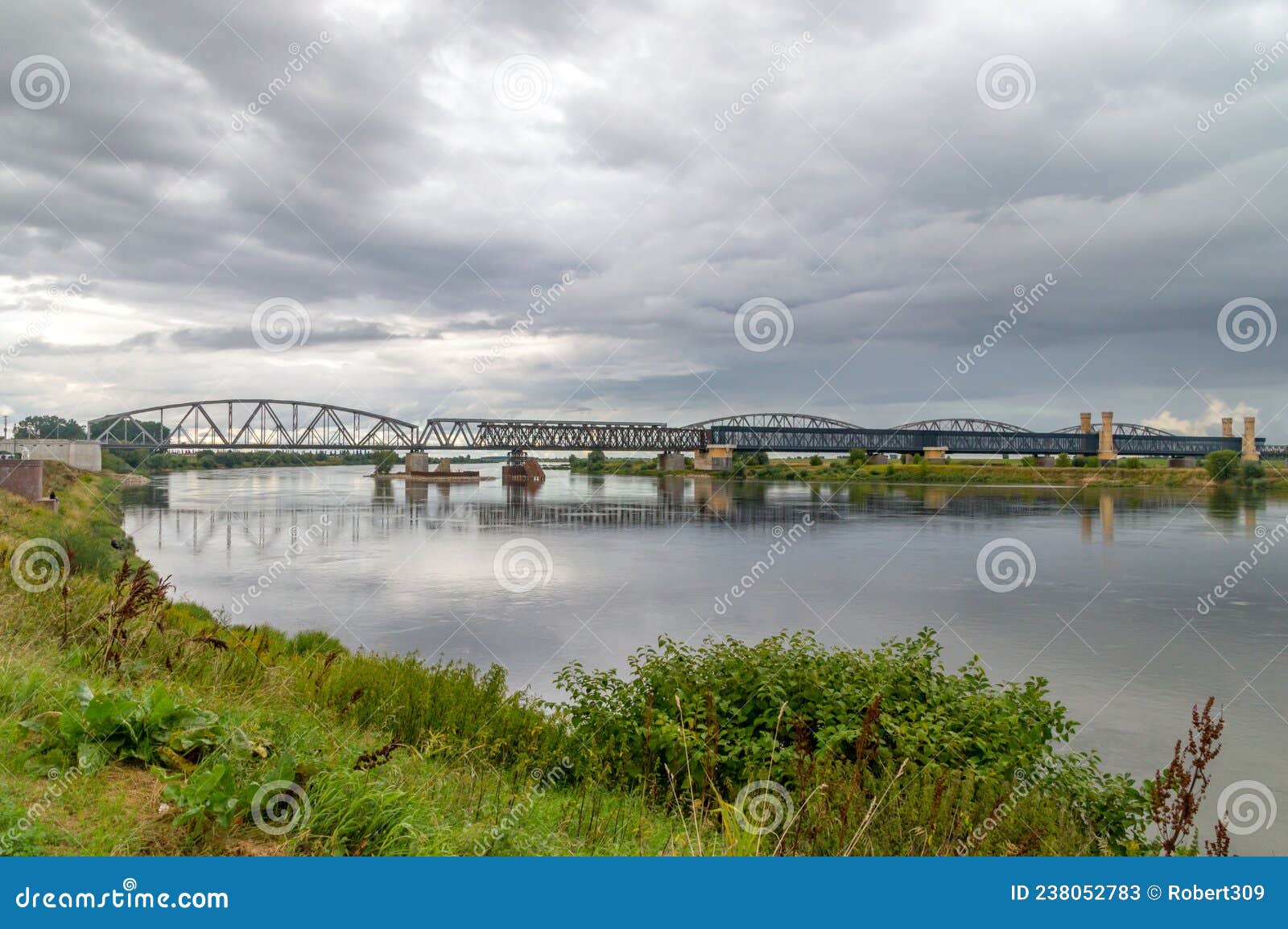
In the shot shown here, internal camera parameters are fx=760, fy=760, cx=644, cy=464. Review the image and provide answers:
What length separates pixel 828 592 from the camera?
2123 cm

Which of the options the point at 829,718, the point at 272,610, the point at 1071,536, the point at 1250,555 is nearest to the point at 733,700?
the point at 829,718

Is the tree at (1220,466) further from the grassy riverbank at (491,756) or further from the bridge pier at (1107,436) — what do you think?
the grassy riverbank at (491,756)

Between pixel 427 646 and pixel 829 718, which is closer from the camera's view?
pixel 829 718

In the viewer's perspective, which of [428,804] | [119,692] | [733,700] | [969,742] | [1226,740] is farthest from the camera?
[1226,740]

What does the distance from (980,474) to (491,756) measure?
11542cm

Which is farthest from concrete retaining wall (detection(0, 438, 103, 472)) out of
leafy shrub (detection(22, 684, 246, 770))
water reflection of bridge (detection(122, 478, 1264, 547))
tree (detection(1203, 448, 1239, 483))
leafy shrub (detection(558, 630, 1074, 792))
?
tree (detection(1203, 448, 1239, 483))

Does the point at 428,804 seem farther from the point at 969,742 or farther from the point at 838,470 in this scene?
the point at 838,470

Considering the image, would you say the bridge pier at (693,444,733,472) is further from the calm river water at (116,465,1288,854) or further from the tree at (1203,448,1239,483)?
the calm river water at (116,465,1288,854)

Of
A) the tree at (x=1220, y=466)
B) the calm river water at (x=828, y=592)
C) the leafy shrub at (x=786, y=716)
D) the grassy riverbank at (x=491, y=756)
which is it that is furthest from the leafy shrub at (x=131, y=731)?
the tree at (x=1220, y=466)

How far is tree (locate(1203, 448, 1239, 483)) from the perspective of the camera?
82500mm

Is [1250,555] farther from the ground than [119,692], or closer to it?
closer to it

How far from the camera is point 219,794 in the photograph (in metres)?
3.32

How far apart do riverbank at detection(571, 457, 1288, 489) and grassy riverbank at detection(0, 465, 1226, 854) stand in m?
91.3

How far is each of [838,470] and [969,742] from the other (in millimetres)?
115379
